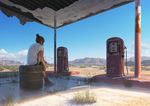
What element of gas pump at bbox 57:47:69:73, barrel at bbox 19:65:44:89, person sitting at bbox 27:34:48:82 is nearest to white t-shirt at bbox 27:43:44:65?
person sitting at bbox 27:34:48:82

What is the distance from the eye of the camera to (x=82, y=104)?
543 centimetres

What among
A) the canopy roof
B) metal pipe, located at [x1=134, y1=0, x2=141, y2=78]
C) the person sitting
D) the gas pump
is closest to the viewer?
the person sitting

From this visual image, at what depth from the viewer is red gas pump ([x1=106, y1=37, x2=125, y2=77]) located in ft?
32.2

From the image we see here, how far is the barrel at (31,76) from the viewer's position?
790 cm

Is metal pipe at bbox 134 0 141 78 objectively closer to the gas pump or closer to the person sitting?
the person sitting

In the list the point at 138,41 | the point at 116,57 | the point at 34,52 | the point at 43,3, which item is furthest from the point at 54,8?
the point at 138,41

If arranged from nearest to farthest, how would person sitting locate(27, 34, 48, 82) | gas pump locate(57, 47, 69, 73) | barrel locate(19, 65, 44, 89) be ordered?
barrel locate(19, 65, 44, 89)
person sitting locate(27, 34, 48, 82)
gas pump locate(57, 47, 69, 73)

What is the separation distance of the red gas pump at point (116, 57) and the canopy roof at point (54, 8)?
203cm

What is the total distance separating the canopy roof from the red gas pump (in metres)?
2.03

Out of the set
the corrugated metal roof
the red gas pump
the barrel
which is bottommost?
the barrel

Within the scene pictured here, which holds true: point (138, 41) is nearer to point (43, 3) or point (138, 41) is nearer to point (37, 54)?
point (37, 54)

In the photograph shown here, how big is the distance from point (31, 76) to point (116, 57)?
3803mm

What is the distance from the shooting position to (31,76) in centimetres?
791

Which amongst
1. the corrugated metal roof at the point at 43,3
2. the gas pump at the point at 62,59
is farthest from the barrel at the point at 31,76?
the gas pump at the point at 62,59
